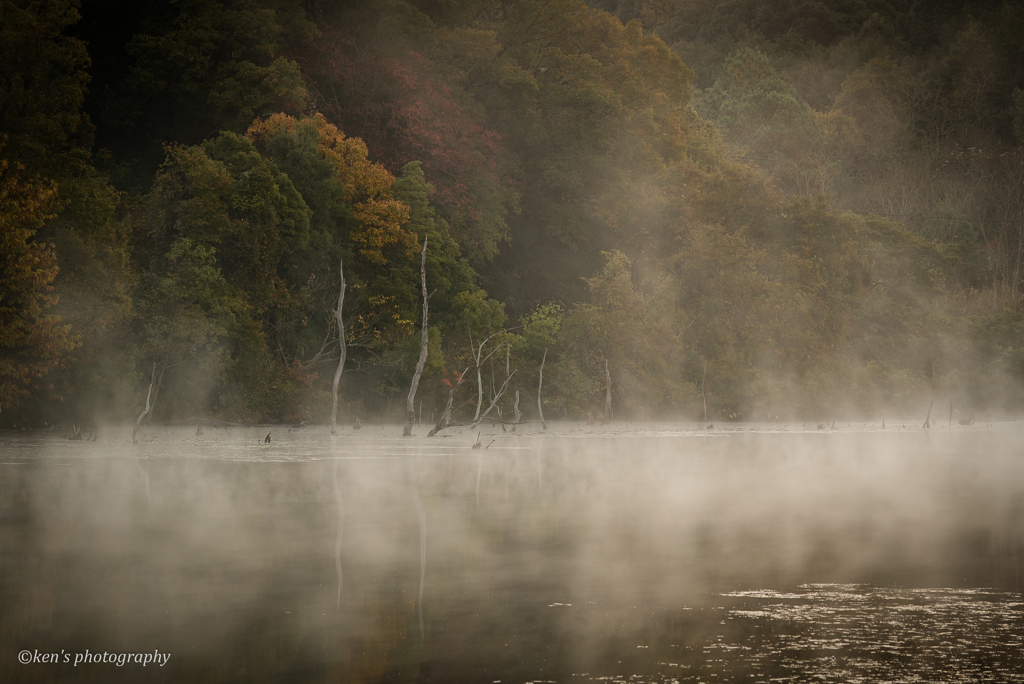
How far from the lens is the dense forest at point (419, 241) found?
33750 mm

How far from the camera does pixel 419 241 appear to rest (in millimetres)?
42781

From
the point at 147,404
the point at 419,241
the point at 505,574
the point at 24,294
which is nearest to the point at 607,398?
the point at 419,241

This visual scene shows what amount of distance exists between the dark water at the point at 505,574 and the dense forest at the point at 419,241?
9624 mm

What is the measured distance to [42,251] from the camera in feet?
94.8

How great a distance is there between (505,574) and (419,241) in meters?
31.3

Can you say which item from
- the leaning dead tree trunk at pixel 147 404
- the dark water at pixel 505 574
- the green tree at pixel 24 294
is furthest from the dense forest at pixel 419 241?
the dark water at pixel 505 574

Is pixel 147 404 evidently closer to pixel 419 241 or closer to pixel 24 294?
pixel 24 294

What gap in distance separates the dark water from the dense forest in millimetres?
9624

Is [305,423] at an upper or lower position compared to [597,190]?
lower

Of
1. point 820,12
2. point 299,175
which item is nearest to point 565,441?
point 299,175

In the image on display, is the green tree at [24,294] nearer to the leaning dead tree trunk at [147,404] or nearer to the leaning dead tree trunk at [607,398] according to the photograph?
the leaning dead tree trunk at [147,404]

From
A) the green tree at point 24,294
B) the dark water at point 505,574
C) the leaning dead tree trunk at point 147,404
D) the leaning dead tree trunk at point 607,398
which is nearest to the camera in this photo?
the dark water at point 505,574

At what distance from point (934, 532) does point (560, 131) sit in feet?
118

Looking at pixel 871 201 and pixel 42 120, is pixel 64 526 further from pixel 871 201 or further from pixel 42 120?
pixel 871 201
